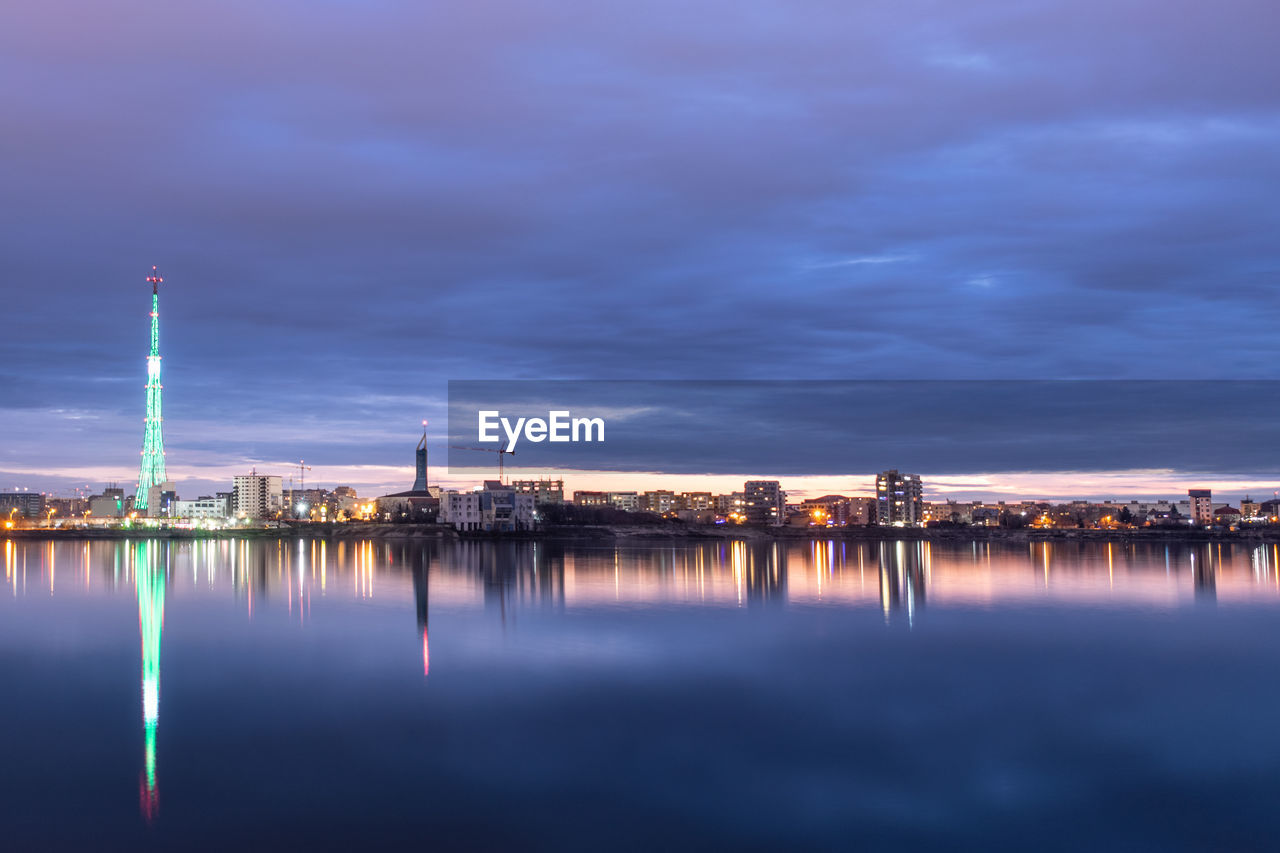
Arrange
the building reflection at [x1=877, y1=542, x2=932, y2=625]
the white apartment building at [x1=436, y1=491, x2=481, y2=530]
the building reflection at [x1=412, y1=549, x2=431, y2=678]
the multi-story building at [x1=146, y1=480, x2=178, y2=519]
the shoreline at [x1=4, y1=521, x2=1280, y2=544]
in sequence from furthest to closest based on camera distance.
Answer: the multi-story building at [x1=146, y1=480, x2=178, y2=519] → the white apartment building at [x1=436, y1=491, x2=481, y2=530] → the shoreline at [x1=4, y1=521, x2=1280, y2=544] → the building reflection at [x1=877, y1=542, x2=932, y2=625] → the building reflection at [x1=412, y1=549, x2=431, y2=678]

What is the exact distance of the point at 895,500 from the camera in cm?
16825

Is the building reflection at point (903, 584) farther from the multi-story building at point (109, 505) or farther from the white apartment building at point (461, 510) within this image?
the multi-story building at point (109, 505)

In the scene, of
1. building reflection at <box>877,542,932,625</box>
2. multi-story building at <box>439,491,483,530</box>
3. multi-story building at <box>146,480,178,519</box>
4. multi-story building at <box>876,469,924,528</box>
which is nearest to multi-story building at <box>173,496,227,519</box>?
multi-story building at <box>146,480,178,519</box>

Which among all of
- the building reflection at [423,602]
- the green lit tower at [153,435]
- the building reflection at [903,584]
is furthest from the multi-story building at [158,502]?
the building reflection at [903,584]

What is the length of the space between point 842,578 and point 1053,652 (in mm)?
23140

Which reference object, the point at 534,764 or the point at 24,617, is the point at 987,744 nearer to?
the point at 534,764

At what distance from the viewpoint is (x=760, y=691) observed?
17.4m

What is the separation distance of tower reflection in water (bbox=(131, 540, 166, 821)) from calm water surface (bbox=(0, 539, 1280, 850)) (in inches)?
3.1

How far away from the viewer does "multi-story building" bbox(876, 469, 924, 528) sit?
16762 cm

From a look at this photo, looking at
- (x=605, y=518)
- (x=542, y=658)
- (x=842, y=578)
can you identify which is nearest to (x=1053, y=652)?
(x=542, y=658)

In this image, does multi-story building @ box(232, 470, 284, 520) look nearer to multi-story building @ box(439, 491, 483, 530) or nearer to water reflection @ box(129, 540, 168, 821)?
multi-story building @ box(439, 491, 483, 530)

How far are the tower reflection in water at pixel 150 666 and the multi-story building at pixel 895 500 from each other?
136105 millimetres

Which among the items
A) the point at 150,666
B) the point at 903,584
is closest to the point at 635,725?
the point at 150,666

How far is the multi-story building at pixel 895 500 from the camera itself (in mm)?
167625
